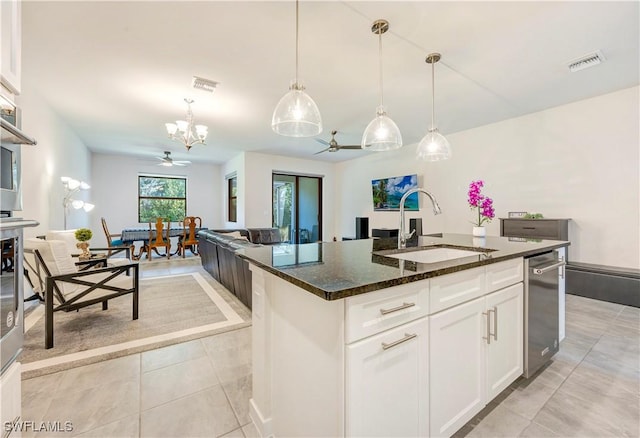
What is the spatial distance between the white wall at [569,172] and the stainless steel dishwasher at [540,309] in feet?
8.69

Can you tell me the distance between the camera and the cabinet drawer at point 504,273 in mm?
1514

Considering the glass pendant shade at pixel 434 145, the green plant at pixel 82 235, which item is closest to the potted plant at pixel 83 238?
the green plant at pixel 82 235

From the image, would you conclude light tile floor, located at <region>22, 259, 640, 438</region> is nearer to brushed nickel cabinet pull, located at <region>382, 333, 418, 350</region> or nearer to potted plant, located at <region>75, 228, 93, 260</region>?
brushed nickel cabinet pull, located at <region>382, 333, 418, 350</region>

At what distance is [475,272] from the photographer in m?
1.42

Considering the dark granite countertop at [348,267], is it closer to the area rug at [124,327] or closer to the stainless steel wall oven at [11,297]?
the stainless steel wall oven at [11,297]

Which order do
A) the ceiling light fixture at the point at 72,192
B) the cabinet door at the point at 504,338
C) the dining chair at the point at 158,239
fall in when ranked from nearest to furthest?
1. the cabinet door at the point at 504,338
2. the ceiling light fixture at the point at 72,192
3. the dining chair at the point at 158,239

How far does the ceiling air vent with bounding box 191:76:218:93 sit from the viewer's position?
3088 millimetres

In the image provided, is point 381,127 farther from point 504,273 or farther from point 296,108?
point 504,273

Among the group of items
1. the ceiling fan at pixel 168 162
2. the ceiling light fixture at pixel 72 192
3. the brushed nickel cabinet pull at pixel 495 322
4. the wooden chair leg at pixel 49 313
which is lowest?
the wooden chair leg at pixel 49 313

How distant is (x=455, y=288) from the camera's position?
1.31m

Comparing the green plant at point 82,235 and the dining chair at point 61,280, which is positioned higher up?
the green plant at point 82,235

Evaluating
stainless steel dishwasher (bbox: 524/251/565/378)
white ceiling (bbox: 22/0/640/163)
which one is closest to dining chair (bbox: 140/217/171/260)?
white ceiling (bbox: 22/0/640/163)

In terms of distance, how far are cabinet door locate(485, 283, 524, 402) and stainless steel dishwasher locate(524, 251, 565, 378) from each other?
52 mm

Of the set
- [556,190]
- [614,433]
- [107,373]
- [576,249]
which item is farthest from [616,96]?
[107,373]
